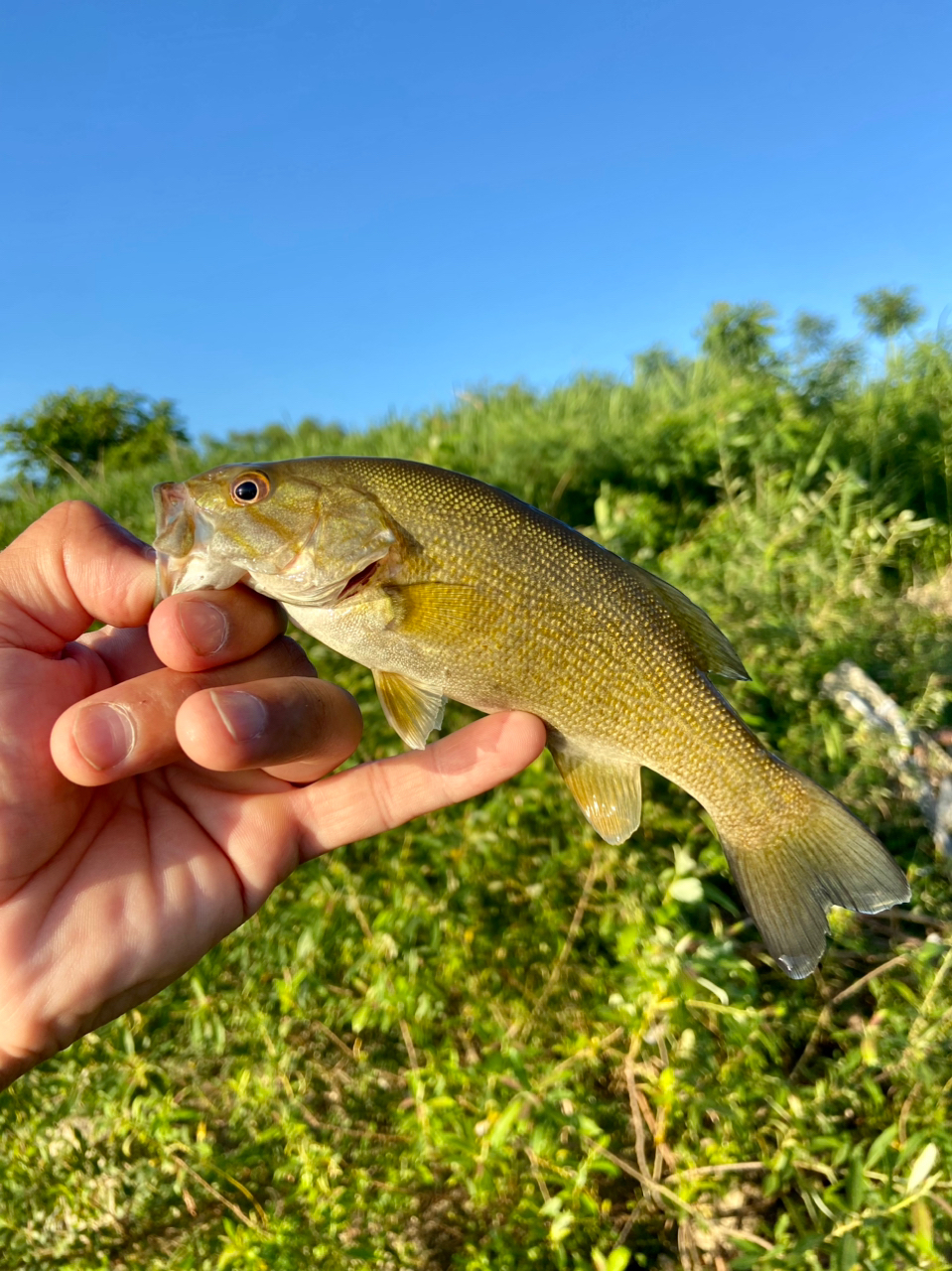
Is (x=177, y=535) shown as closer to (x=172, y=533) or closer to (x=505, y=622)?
(x=172, y=533)

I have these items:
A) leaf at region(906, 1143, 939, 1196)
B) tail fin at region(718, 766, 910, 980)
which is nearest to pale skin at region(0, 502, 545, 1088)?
tail fin at region(718, 766, 910, 980)

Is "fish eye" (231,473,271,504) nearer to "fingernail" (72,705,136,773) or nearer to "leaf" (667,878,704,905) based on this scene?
"fingernail" (72,705,136,773)

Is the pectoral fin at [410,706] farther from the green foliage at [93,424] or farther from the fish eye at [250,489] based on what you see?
the green foliage at [93,424]

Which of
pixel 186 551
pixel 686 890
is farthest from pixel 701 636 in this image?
pixel 186 551

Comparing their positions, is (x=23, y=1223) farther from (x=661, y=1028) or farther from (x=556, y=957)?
(x=661, y=1028)

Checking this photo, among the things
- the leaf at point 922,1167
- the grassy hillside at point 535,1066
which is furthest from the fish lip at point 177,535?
the leaf at point 922,1167

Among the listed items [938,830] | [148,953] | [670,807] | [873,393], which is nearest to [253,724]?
[148,953]
